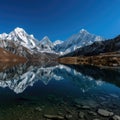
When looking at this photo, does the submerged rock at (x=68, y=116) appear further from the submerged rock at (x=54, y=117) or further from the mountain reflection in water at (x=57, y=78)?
the mountain reflection in water at (x=57, y=78)

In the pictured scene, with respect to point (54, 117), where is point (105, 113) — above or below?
above

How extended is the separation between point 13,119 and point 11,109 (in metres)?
5.00

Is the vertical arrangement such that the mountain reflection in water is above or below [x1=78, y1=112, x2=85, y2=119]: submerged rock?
above

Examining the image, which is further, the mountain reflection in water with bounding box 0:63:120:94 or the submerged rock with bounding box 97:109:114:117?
the mountain reflection in water with bounding box 0:63:120:94

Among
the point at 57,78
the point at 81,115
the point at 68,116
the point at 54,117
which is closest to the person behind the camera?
the point at 54,117

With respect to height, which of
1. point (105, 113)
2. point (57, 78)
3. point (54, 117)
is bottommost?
point (54, 117)

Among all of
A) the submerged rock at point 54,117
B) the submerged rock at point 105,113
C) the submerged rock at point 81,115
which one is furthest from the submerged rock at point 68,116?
the submerged rock at point 105,113

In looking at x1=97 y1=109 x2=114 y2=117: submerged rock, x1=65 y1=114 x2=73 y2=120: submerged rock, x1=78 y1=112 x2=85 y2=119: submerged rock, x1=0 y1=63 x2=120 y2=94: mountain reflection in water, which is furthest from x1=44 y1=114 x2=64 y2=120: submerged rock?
x1=0 y1=63 x2=120 y2=94: mountain reflection in water

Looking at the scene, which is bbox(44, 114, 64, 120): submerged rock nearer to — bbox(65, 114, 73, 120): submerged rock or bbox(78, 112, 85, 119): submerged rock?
bbox(65, 114, 73, 120): submerged rock

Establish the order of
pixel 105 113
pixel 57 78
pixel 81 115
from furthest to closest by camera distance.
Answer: pixel 57 78, pixel 105 113, pixel 81 115

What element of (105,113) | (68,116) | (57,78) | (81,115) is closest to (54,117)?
(68,116)

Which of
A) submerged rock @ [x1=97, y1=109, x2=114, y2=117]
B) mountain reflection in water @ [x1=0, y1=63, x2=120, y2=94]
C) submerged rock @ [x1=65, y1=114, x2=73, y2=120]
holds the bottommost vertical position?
submerged rock @ [x1=65, y1=114, x2=73, y2=120]

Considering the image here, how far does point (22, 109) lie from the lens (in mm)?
31000

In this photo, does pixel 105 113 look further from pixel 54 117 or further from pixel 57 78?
pixel 57 78
